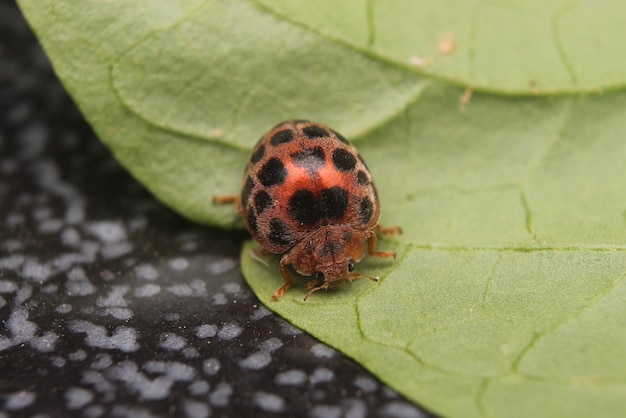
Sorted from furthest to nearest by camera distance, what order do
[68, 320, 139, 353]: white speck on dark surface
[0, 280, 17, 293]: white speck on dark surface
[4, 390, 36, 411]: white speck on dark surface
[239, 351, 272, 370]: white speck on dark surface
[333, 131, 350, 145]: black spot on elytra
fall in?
[333, 131, 350, 145]: black spot on elytra, [0, 280, 17, 293]: white speck on dark surface, [68, 320, 139, 353]: white speck on dark surface, [239, 351, 272, 370]: white speck on dark surface, [4, 390, 36, 411]: white speck on dark surface

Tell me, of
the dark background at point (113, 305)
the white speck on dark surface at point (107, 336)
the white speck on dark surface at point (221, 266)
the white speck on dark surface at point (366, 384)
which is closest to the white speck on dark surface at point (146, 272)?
the dark background at point (113, 305)

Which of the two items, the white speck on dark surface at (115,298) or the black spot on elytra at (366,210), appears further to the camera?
the black spot on elytra at (366,210)

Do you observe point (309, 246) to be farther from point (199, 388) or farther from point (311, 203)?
point (199, 388)

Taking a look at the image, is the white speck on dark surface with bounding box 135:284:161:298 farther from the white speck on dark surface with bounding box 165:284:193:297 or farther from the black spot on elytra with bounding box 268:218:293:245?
the black spot on elytra with bounding box 268:218:293:245

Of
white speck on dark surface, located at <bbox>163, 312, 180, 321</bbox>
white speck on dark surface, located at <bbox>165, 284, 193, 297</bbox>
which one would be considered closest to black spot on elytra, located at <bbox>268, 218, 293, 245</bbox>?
white speck on dark surface, located at <bbox>165, 284, 193, 297</bbox>

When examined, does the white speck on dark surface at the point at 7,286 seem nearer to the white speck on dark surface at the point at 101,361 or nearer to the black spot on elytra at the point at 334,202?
the white speck on dark surface at the point at 101,361

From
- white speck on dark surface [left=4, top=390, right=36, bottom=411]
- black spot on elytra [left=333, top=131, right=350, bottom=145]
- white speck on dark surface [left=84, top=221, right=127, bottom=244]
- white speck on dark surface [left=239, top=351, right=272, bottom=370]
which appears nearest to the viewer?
white speck on dark surface [left=4, top=390, right=36, bottom=411]

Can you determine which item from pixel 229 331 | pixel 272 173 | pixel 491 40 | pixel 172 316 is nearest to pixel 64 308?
pixel 172 316
